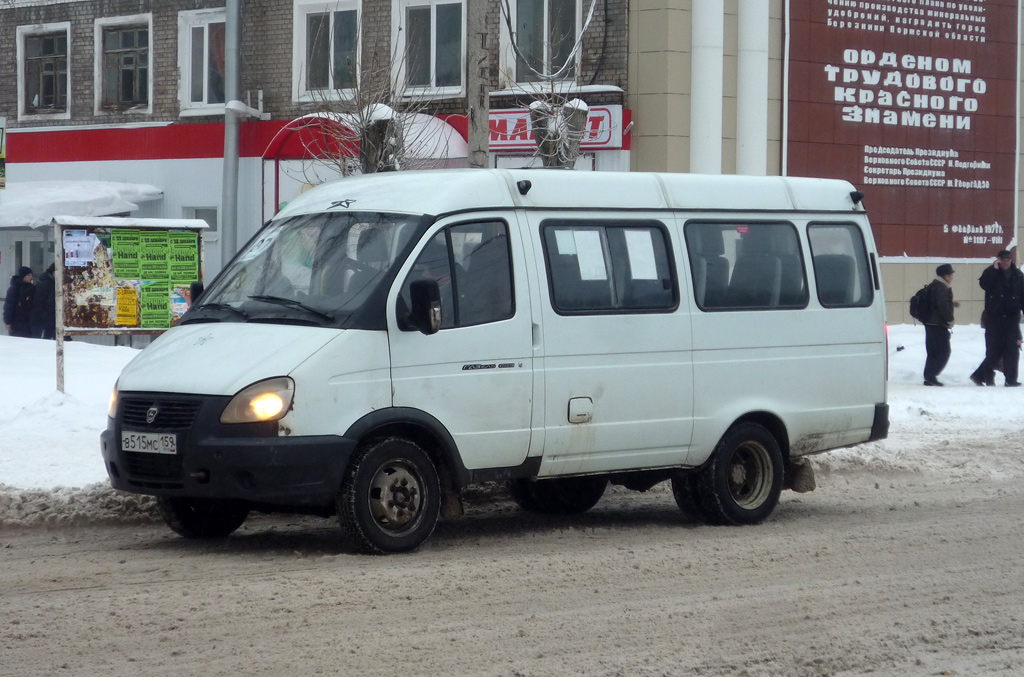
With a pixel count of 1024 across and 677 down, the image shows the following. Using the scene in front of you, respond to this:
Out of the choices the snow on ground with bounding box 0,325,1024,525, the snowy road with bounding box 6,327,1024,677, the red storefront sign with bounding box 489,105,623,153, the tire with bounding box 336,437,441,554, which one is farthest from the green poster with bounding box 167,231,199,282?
the red storefront sign with bounding box 489,105,623,153

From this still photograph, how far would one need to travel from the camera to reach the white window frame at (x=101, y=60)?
27.3m

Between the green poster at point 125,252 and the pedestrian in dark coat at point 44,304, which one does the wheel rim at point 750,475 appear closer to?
the green poster at point 125,252

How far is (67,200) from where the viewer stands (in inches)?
1018

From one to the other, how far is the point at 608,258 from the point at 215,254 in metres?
18.5

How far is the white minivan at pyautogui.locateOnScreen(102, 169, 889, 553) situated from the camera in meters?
7.55

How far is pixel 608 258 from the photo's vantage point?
8.83 meters

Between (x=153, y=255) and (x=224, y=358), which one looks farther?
(x=153, y=255)

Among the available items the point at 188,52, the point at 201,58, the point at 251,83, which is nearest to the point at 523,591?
the point at 251,83

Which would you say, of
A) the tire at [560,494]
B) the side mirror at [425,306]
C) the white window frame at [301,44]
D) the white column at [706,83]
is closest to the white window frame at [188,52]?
the white window frame at [301,44]

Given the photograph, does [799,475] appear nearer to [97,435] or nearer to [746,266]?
[746,266]

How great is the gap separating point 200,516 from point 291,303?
4.85 ft

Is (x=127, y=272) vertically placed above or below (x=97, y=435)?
above

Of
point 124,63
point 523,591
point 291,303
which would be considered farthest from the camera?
point 124,63

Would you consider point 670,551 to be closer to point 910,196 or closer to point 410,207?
point 410,207
